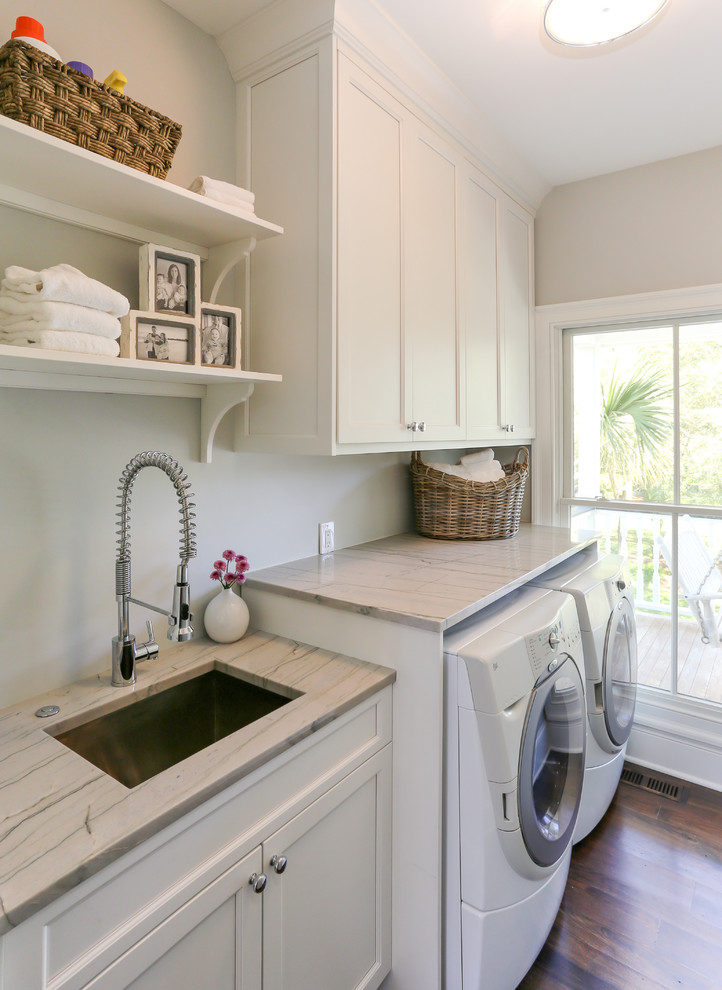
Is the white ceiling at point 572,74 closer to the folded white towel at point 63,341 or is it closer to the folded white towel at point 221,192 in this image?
the folded white towel at point 221,192

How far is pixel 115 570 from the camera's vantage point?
137 cm

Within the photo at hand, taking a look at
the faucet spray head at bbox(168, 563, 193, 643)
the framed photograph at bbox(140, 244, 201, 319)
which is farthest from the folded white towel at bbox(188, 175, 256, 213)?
the faucet spray head at bbox(168, 563, 193, 643)

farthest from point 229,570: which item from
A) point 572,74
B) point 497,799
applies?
point 572,74

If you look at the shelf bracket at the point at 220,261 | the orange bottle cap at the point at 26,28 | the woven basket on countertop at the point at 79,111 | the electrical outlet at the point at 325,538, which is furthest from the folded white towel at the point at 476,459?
the orange bottle cap at the point at 26,28

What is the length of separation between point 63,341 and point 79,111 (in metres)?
0.44

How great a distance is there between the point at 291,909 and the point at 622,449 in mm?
2282

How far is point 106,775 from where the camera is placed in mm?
1000

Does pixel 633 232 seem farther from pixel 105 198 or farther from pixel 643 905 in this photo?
pixel 643 905

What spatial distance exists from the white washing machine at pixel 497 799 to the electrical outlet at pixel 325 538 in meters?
0.69

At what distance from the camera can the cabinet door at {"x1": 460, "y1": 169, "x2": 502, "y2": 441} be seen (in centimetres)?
215

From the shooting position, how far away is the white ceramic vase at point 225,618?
1.56 metres

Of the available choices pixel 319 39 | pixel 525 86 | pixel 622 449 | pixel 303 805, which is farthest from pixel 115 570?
pixel 622 449

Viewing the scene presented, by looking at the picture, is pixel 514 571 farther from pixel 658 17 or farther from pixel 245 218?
pixel 658 17

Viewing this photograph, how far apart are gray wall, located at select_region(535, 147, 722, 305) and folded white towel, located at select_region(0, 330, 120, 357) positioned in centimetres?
223
